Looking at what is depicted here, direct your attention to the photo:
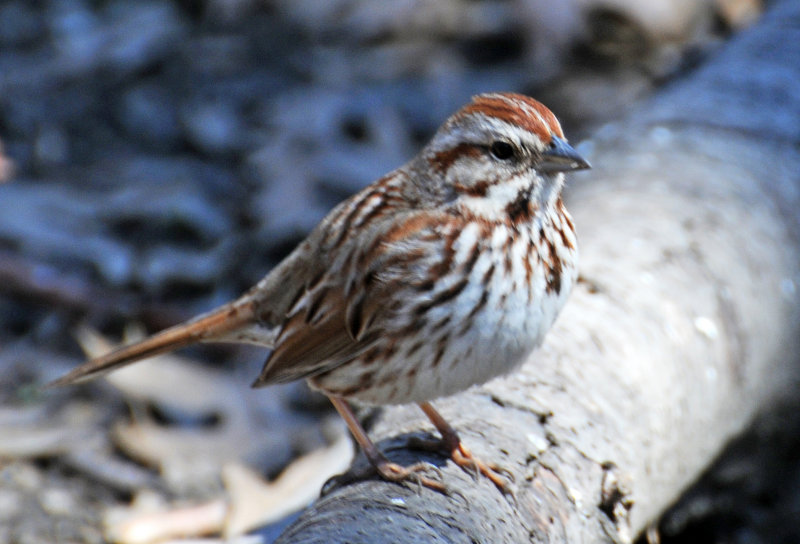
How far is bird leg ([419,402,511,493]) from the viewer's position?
2516mm

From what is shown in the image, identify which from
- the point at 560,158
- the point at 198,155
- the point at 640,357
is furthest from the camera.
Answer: the point at 198,155

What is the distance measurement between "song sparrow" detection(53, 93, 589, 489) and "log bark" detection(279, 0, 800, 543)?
0.46ft

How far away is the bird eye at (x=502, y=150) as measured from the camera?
267 centimetres

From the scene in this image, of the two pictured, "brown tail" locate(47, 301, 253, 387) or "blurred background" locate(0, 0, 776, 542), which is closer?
"brown tail" locate(47, 301, 253, 387)

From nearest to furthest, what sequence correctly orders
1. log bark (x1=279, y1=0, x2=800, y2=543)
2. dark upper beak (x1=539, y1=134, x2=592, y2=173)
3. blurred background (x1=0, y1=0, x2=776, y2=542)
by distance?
log bark (x1=279, y1=0, x2=800, y2=543) < dark upper beak (x1=539, y1=134, x2=592, y2=173) < blurred background (x1=0, y1=0, x2=776, y2=542)

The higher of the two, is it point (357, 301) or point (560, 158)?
point (560, 158)

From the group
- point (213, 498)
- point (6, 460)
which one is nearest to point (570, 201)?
point (213, 498)

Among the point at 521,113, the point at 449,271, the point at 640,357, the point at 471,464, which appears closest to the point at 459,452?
the point at 471,464

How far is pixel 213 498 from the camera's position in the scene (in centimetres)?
372

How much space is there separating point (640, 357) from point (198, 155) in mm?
2878

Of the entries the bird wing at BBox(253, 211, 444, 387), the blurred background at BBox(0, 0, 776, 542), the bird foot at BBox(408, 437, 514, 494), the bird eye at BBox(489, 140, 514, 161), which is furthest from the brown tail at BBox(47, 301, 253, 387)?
the bird eye at BBox(489, 140, 514, 161)

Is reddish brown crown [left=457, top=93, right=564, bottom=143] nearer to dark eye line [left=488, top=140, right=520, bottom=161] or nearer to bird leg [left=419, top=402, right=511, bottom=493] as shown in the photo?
dark eye line [left=488, top=140, right=520, bottom=161]

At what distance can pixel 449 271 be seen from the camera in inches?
105

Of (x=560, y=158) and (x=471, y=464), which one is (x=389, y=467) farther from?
(x=560, y=158)
